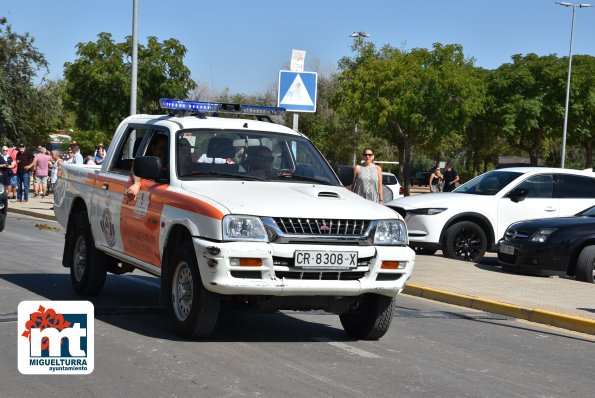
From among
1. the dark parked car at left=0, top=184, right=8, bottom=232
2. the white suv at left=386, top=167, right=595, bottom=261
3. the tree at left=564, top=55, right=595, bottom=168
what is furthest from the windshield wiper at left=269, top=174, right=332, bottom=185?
the tree at left=564, top=55, right=595, bottom=168

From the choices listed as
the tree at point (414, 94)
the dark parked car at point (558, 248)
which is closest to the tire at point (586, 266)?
the dark parked car at point (558, 248)

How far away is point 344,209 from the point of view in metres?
8.34

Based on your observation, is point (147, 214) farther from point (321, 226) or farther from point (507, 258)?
point (507, 258)

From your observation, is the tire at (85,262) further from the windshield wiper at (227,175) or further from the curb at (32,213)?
the curb at (32,213)

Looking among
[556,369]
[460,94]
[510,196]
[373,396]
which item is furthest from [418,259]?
[460,94]

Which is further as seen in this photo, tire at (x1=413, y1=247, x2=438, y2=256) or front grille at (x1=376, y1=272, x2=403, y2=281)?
tire at (x1=413, y1=247, x2=438, y2=256)

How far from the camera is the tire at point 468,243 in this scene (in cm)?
1794

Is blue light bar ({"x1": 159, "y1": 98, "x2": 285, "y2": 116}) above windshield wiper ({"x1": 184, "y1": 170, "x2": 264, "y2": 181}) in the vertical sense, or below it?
above

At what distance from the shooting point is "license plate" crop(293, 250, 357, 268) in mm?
7977

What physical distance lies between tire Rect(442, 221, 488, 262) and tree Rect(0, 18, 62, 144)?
114 ft

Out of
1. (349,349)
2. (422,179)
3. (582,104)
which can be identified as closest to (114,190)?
(349,349)

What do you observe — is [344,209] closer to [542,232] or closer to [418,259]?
[542,232]

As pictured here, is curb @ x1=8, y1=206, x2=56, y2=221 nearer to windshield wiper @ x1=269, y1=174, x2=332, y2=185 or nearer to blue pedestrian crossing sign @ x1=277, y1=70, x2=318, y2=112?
blue pedestrian crossing sign @ x1=277, y1=70, x2=318, y2=112

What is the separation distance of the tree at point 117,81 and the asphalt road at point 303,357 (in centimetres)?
2221
